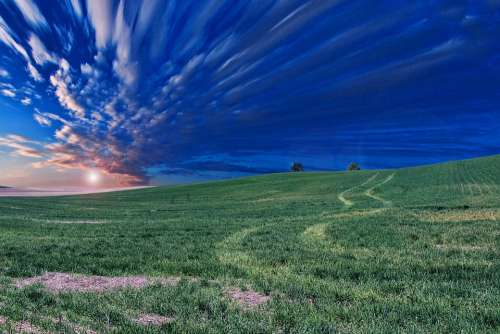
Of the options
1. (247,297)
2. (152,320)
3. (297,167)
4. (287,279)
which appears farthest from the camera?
(297,167)

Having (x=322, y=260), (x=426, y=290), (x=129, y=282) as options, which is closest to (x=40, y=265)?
(x=129, y=282)

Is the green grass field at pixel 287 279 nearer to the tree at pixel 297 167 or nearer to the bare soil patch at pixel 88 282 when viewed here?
the bare soil patch at pixel 88 282

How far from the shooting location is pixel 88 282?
30.5ft

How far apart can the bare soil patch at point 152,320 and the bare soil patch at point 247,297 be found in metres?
1.59

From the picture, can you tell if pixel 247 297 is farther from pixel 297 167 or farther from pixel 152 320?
pixel 297 167

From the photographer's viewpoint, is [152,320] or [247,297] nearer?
[152,320]

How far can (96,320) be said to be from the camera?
631 centimetres

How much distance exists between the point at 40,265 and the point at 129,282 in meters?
4.40

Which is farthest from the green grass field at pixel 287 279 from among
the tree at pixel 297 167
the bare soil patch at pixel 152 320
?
the tree at pixel 297 167

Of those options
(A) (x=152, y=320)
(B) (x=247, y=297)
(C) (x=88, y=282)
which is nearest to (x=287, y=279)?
(B) (x=247, y=297)

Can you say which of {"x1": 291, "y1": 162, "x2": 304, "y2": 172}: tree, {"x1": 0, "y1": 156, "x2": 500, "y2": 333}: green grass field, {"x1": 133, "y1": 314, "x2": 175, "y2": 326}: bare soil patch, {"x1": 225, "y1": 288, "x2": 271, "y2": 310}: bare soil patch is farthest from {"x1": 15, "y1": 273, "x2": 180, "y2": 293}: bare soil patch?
{"x1": 291, "y1": 162, "x2": 304, "y2": 172}: tree

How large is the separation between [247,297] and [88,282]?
469cm

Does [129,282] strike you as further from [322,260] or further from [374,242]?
[374,242]

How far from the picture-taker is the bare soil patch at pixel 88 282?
8670 mm
